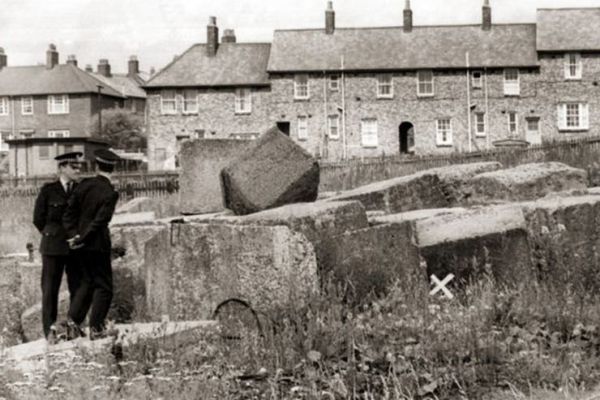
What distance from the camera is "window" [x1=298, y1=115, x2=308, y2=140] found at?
55031 millimetres

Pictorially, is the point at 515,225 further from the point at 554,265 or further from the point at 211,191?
the point at 211,191

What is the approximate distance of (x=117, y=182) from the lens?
28.2m

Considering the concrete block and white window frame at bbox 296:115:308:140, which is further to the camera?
white window frame at bbox 296:115:308:140

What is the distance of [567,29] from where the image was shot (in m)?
54.5

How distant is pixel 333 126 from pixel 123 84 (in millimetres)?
30242

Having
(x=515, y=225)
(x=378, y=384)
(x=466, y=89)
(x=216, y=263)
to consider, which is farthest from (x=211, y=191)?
(x=466, y=89)

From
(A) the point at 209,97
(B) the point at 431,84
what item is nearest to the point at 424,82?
(B) the point at 431,84

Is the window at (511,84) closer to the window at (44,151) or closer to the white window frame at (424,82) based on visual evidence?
the white window frame at (424,82)

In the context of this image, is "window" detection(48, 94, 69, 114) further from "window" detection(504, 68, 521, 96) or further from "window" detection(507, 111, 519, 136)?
"window" detection(507, 111, 519, 136)

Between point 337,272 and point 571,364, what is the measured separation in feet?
9.46

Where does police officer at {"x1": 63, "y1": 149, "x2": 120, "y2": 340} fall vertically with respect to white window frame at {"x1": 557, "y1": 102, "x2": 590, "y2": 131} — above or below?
below

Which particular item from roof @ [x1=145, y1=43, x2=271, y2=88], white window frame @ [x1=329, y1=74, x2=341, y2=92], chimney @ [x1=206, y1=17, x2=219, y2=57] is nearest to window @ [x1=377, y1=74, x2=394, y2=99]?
white window frame @ [x1=329, y1=74, x2=341, y2=92]

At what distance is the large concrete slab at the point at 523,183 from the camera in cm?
1296

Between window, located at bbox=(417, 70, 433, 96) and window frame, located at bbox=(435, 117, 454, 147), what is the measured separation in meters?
1.55
